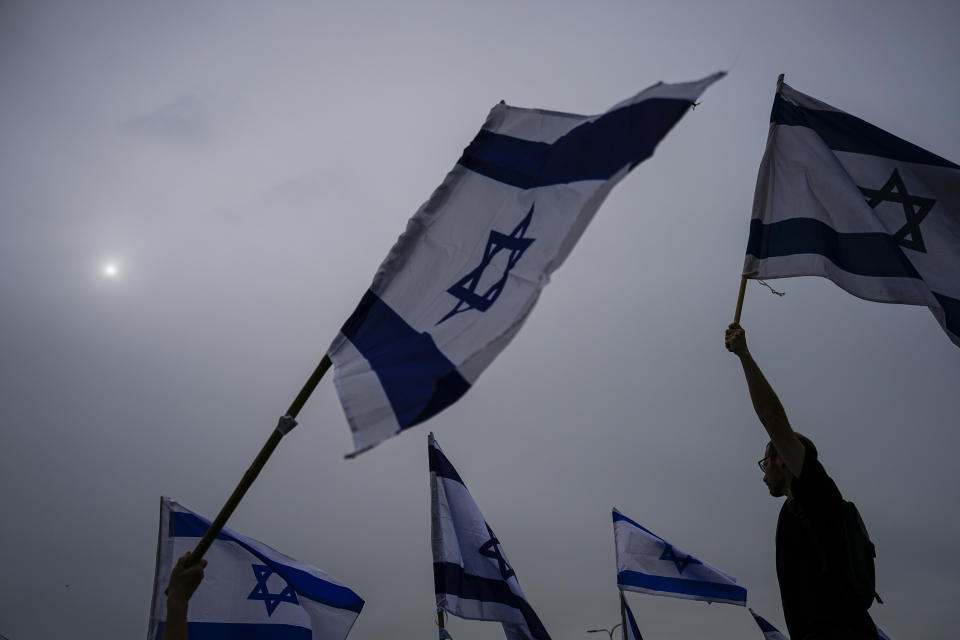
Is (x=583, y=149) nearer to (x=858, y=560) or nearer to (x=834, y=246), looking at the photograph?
(x=858, y=560)

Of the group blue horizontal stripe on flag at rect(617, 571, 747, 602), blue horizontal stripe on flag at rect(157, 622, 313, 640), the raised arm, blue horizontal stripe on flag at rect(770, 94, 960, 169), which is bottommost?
blue horizontal stripe on flag at rect(157, 622, 313, 640)

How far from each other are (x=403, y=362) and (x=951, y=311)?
15.4 ft

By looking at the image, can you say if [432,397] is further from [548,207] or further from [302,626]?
[302,626]

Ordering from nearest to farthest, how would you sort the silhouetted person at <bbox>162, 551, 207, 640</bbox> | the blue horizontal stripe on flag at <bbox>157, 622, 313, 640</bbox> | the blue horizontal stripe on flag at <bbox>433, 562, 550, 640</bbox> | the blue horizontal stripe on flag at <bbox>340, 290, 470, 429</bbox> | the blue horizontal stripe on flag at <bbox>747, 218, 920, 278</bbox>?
the blue horizontal stripe on flag at <bbox>340, 290, 470, 429</bbox> → the silhouetted person at <bbox>162, 551, 207, 640</bbox> → the blue horizontal stripe on flag at <bbox>747, 218, 920, 278</bbox> → the blue horizontal stripe on flag at <bbox>157, 622, 313, 640</bbox> → the blue horizontal stripe on flag at <bbox>433, 562, 550, 640</bbox>

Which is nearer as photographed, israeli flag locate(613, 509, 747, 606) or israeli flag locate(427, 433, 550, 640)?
israeli flag locate(427, 433, 550, 640)

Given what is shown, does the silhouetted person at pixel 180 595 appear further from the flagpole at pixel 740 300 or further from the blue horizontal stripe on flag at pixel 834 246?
the blue horizontal stripe on flag at pixel 834 246

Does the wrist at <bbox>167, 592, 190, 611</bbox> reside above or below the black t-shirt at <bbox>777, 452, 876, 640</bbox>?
below

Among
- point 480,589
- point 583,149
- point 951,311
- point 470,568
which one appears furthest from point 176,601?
point 480,589

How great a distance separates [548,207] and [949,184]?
4401 millimetres

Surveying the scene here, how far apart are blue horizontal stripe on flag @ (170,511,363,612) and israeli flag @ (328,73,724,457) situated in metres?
5.04

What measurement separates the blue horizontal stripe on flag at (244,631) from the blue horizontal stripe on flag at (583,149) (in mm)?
5774

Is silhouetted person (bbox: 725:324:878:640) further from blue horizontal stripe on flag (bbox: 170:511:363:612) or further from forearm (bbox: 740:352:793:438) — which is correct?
blue horizontal stripe on flag (bbox: 170:511:363:612)

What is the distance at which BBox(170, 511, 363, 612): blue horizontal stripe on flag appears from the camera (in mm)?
8188

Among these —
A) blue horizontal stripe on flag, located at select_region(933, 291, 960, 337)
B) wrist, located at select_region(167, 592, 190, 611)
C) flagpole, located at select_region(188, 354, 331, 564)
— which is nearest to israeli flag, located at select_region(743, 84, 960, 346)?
blue horizontal stripe on flag, located at select_region(933, 291, 960, 337)
